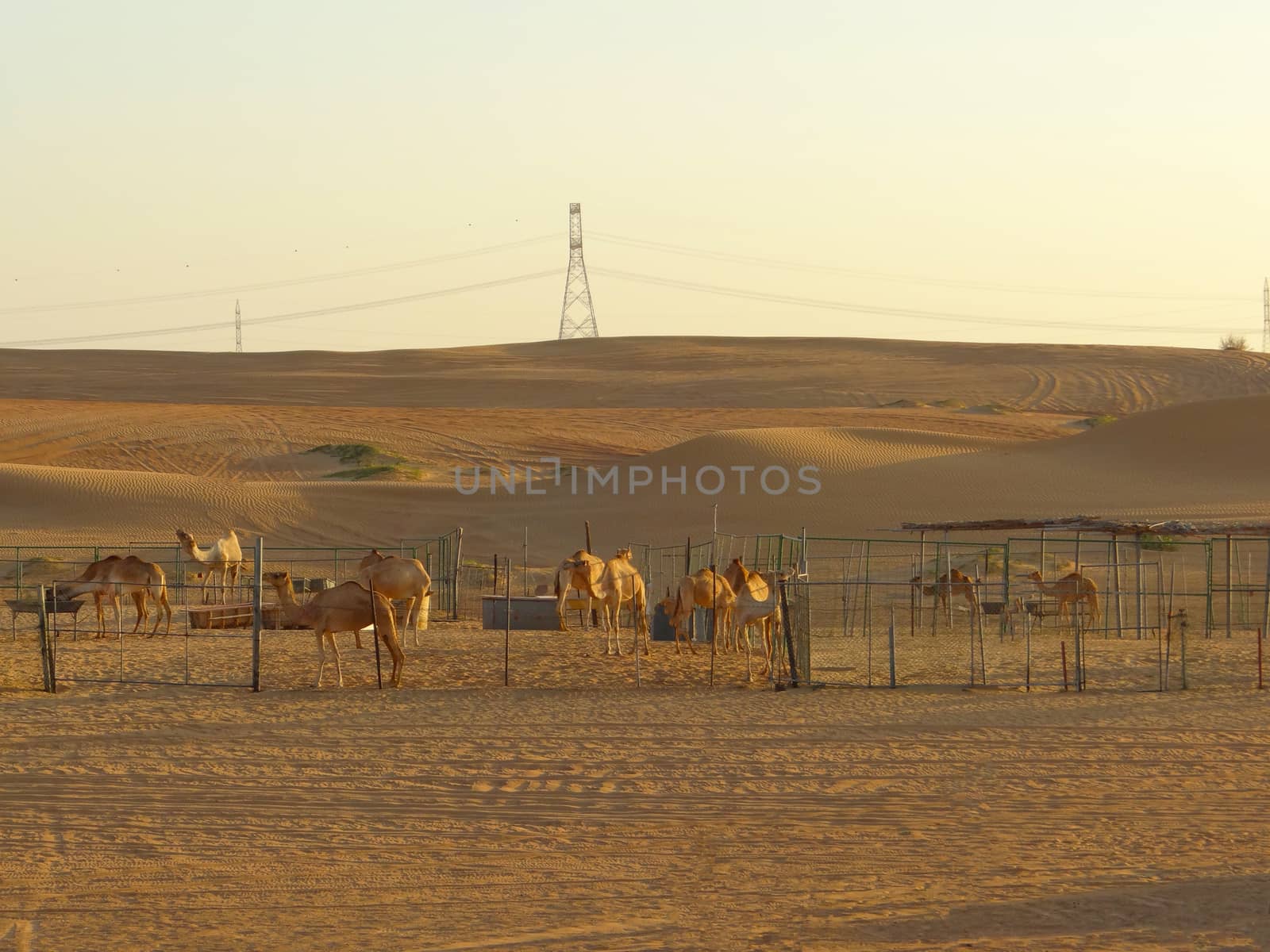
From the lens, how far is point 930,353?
100 metres

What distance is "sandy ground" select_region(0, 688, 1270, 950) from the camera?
8172 mm

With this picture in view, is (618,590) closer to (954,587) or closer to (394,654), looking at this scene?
(394,654)

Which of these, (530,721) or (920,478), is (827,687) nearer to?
(530,721)

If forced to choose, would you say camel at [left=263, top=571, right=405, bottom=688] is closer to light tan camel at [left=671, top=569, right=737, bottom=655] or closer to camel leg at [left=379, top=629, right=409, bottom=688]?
camel leg at [left=379, top=629, right=409, bottom=688]

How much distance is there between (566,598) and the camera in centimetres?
2303

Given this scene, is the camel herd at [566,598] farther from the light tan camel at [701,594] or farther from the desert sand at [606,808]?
the desert sand at [606,808]

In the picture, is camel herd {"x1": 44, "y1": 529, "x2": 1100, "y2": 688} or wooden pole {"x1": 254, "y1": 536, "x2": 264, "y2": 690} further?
camel herd {"x1": 44, "y1": 529, "x2": 1100, "y2": 688}

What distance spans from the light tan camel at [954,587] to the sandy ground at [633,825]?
10.6 ft

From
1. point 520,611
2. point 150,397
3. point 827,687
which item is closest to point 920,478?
point 520,611

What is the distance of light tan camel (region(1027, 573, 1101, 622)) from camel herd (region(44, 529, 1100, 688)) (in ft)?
0.15

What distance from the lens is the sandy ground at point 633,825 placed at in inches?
322

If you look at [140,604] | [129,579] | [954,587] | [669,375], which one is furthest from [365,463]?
[669,375]

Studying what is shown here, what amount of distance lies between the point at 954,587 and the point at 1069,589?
5.85ft

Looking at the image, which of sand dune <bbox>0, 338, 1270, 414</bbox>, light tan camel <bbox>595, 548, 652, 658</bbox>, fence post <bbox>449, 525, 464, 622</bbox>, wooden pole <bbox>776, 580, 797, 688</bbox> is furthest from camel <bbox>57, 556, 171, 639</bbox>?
sand dune <bbox>0, 338, 1270, 414</bbox>
